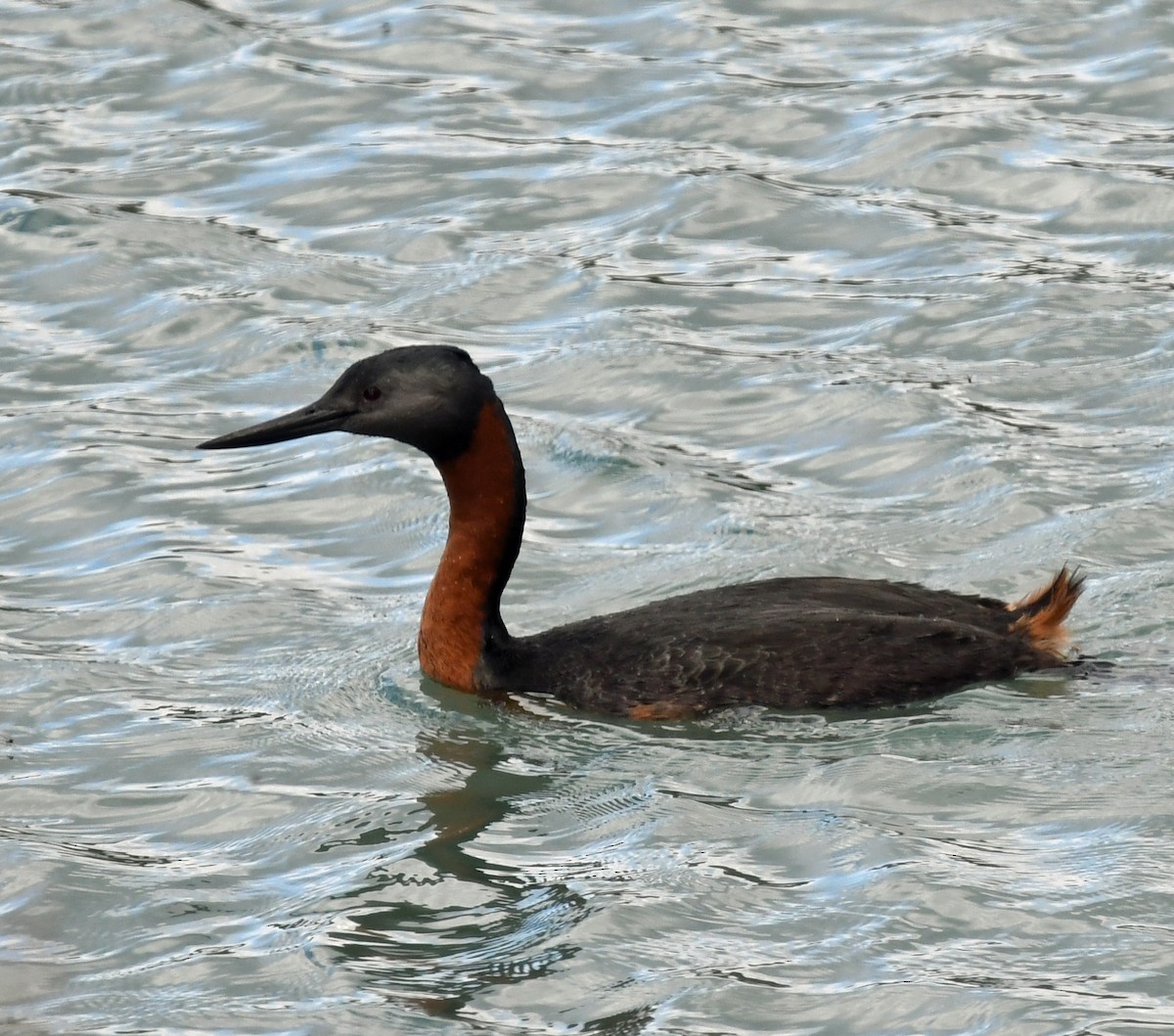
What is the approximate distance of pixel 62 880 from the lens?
6.66 metres

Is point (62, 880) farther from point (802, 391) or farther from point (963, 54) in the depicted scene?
point (963, 54)

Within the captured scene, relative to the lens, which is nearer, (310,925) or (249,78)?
(310,925)

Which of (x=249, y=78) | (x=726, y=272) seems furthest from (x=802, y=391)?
(x=249, y=78)

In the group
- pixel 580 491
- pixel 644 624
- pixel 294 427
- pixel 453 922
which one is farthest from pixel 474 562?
pixel 453 922

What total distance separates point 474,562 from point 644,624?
66 centimetres

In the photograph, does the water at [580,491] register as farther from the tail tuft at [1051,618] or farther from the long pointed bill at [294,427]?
the long pointed bill at [294,427]

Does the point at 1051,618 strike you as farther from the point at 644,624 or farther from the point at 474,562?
the point at 474,562

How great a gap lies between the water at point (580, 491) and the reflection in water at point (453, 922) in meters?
0.02

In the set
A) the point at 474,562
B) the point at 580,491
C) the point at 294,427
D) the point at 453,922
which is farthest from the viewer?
the point at 580,491

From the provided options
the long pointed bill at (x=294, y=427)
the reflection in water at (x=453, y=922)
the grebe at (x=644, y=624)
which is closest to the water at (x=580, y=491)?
the reflection in water at (x=453, y=922)

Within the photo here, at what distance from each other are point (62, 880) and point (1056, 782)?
3.00 meters

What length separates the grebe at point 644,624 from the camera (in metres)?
7.56

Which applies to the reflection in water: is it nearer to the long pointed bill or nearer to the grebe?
the grebe

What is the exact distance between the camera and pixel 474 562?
8.02 m
